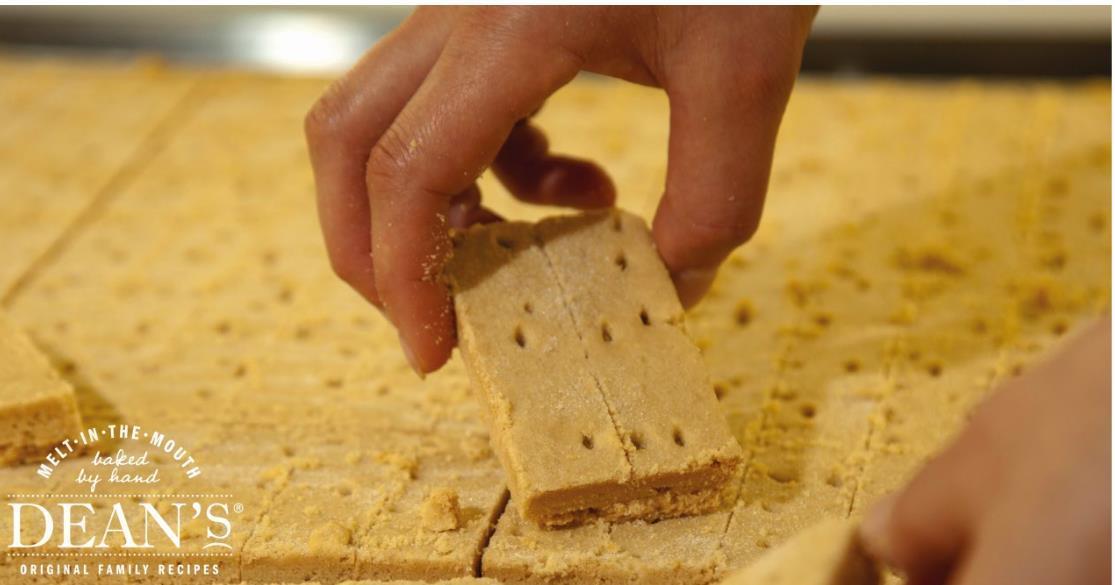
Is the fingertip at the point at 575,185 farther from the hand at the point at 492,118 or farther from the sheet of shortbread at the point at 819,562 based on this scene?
the sheet of shortbread at the point at 819,562

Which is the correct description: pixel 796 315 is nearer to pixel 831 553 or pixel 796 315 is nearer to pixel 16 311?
pixel 831 553

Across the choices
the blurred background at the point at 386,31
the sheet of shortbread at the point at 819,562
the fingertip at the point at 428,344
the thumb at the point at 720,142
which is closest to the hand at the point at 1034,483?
the sheet of shortbread at the point at 819,562

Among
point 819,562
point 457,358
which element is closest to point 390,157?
point 457,358

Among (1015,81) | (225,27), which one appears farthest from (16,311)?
(1015,81)

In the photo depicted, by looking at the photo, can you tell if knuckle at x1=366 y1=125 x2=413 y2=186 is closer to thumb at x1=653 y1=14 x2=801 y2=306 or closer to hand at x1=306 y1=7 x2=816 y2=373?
hand at x1=306 y1=7 x2=816 y2=373

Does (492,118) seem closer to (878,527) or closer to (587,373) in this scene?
(587,373)

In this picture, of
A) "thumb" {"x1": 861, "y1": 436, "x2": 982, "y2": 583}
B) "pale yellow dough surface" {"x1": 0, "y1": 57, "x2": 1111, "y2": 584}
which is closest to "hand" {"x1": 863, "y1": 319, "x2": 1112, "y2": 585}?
"thumb" {"x1": 861, "y1": 436, "x2": 982, "y2": 583}
